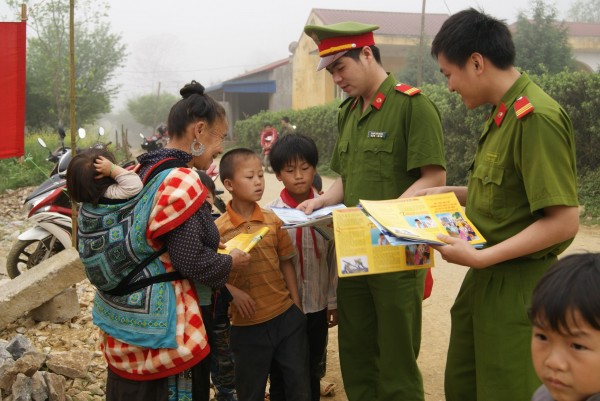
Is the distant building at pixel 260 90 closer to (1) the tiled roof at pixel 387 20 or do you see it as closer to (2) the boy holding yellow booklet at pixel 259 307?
(1) the tiled roof at pixel 387 20

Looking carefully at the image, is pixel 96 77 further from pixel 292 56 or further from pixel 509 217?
pixel 509 217

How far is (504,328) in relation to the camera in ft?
7.00

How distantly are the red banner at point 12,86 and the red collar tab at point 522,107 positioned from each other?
3432 millimetres

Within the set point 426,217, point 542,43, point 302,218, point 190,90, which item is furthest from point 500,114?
point 542,43

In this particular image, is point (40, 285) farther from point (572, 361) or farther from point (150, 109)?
point (150, 109)

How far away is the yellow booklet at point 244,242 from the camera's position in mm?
2514

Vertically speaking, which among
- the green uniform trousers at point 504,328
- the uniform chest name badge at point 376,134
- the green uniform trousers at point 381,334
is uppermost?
the uniform chest name badge at point 376,134

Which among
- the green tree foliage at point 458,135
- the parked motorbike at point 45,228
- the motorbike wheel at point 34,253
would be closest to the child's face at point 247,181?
the parked motorbike at point 45,228

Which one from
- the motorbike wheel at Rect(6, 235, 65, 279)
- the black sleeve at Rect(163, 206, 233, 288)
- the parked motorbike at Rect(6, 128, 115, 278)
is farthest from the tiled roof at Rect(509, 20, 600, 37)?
the black sleeve at Rect(163, 206, 233, 288)

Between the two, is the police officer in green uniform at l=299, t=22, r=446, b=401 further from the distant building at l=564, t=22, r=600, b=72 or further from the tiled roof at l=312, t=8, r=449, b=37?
the distant building at l=564, t=22, r=600, b=72

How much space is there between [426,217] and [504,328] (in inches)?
17.8

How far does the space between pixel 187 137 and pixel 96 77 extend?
3035 centimetres

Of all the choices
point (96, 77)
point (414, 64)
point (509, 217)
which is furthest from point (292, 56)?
point (509, 217)

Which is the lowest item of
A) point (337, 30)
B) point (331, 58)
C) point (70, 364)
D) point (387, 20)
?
point (70, 364)
